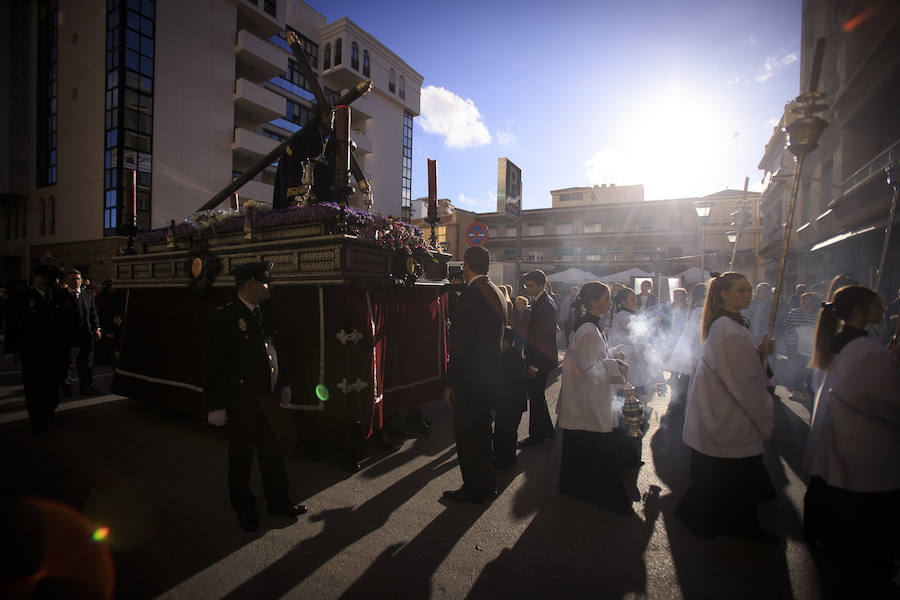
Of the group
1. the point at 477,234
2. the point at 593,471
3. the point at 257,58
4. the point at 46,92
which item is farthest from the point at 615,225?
the point at 46,92

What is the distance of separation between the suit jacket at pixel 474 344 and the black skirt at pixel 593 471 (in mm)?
915

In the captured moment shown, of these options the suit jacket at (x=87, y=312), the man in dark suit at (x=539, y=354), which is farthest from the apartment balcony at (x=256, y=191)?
the man in dark suit at (x=539, y=354)

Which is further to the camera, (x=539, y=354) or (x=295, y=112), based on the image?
(x=295, y=112)

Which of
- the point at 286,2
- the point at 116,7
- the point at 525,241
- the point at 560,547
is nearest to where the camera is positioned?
the point at 560,547

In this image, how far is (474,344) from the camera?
139 inches

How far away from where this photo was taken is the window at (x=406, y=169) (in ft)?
114

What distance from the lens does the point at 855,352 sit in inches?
105

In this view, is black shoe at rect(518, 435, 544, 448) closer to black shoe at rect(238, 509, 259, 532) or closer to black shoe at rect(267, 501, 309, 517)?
black shoe at rect(267, 501, 309, 517)

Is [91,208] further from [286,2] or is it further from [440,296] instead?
[440,296]

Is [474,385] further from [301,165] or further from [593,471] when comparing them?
[301,165]

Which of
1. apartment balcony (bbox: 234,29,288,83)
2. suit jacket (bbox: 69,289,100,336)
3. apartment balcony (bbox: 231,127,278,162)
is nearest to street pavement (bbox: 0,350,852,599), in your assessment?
suit jacket (bbox: 69,289,100,336)

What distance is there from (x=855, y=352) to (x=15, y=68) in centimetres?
3799

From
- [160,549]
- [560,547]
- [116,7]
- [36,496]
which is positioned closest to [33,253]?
[116,7]

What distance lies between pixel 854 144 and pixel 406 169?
28.7m
